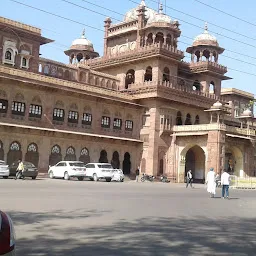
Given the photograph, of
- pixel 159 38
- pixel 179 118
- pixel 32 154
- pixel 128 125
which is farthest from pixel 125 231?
pixel 159 38

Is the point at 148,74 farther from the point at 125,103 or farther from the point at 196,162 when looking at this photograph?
the point at 196,162

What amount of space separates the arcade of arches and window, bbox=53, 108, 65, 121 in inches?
92.0

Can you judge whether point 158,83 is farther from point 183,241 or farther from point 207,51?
point 183,241

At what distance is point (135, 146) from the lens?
4134 centimetres

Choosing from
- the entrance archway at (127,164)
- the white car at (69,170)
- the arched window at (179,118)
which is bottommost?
the white car at (69,170)

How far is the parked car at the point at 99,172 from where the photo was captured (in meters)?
30.5

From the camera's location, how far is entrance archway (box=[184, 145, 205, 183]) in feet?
144

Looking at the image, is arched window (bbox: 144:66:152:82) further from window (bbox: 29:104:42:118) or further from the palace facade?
window (bbox: 29:104:42:118)

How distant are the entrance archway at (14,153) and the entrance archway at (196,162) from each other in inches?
739

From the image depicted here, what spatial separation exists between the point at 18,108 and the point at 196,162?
20.4 meters

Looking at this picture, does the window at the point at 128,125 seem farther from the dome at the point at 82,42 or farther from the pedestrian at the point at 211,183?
the pedestrian at the point at 211,183

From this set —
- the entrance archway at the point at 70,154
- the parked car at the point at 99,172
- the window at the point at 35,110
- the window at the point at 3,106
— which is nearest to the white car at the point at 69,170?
the parked car at the point at 99,172

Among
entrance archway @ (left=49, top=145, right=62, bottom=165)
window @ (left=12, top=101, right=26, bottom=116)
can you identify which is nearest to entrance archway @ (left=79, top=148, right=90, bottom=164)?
entrance archway @ (left=49, top=145, right=62, bottom=165)

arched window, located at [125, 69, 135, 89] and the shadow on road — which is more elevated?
arched window, located at [125, 69, 135, 89]
